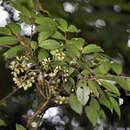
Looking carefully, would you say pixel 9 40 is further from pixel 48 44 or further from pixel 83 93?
pixel 83 93

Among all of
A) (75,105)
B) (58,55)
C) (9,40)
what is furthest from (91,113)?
(9,40)

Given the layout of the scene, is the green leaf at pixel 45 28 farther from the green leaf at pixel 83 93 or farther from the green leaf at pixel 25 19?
the green leaf at pixel 83 93

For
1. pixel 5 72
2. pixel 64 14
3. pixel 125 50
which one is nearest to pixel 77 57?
pixel 64 14

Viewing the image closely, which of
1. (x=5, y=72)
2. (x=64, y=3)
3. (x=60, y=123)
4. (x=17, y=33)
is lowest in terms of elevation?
(x=60, y=123)

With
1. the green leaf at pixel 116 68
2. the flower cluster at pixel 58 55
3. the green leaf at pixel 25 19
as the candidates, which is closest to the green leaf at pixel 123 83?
the green leaf at pixel 116 68

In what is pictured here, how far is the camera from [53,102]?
71 cm

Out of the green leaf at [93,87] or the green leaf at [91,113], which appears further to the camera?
the green leaf at [91,113]

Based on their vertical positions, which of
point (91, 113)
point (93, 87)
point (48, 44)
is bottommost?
point (91, 113)

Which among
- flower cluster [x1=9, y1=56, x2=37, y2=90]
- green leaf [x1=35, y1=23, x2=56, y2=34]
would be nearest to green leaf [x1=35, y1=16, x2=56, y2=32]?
green leaf [x1=35, y1=23, x2=56, y2=34]

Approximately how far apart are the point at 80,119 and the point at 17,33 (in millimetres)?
765

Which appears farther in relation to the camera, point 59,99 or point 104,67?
point 59,99

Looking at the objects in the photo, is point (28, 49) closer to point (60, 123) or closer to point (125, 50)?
point (125, 50)

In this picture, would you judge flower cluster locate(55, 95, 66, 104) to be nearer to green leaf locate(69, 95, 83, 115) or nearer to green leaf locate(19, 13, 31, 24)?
green leaf locate(69, 95, 83, 115)

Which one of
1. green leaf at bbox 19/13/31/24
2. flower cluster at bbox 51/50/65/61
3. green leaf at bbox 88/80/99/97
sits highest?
green leaf at bbox 19/13/31/24
